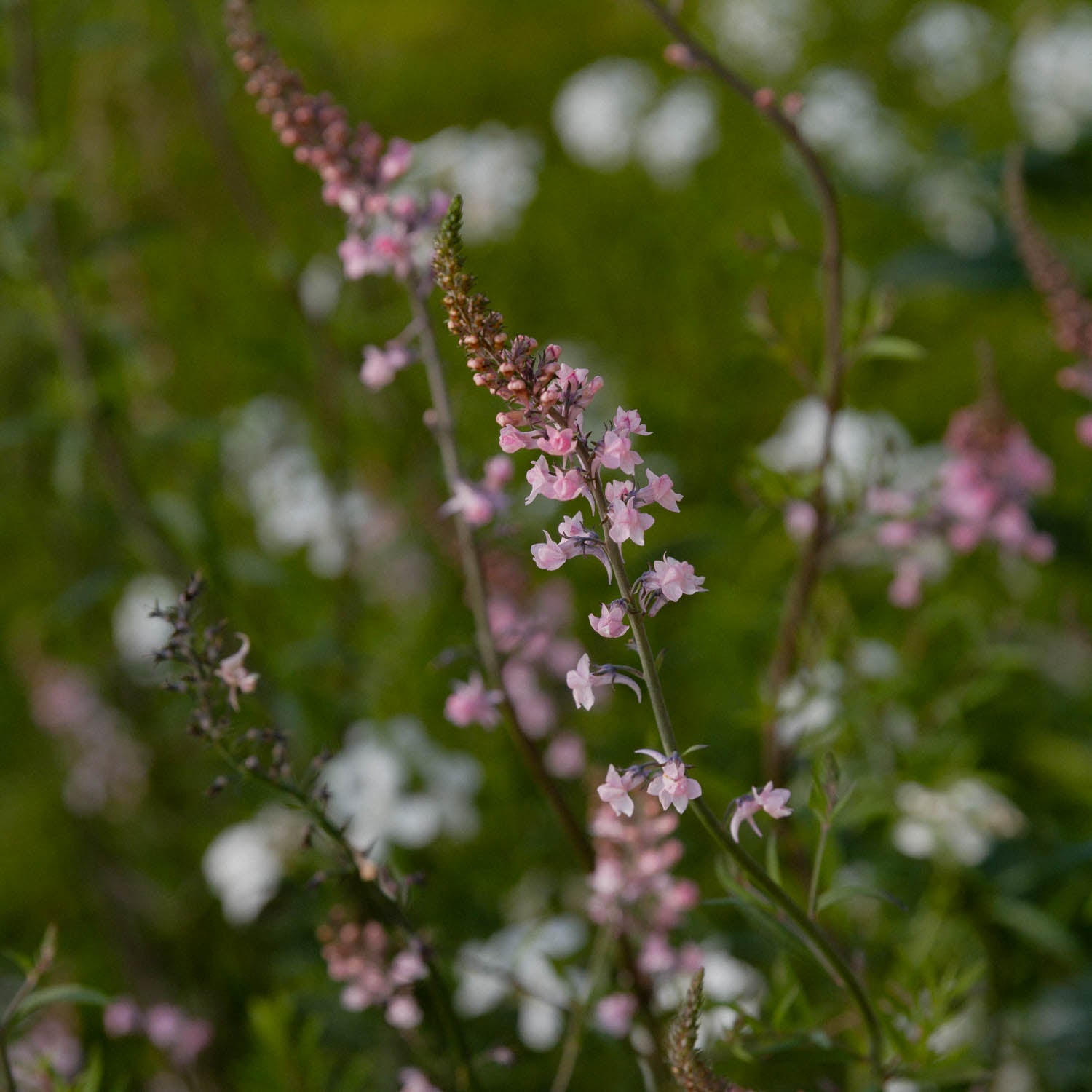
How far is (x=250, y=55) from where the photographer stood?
0.86 meters

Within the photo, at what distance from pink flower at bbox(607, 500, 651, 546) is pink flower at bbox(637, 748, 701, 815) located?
0.37 ft

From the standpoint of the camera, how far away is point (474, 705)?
0.88 m

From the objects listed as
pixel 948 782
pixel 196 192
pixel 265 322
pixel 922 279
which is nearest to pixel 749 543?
pixel 922 279

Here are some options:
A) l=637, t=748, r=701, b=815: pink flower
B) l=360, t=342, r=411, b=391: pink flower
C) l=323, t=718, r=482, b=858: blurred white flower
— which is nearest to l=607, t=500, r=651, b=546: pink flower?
l=637, t=748, r=701, b=815: pink flower

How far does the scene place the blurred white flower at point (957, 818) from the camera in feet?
4.48

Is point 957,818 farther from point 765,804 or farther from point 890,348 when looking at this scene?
point 765,804

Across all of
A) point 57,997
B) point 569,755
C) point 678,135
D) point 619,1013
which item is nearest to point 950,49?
point 678,135

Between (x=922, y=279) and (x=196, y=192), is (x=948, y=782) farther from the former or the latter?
(x=196, y=192)

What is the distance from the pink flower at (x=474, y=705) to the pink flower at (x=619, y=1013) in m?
0.29

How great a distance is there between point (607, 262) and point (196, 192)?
1548 mm

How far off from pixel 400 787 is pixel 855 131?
6.12 feet

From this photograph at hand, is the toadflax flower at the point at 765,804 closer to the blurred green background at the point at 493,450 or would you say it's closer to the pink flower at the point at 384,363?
the blurred green background at the point at 493,450

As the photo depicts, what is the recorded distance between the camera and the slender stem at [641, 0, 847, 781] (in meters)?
0.98

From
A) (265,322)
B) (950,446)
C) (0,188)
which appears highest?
(0,188)
